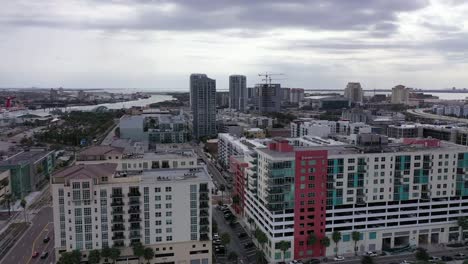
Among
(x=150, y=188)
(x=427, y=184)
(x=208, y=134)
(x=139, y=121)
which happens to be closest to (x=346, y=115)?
(x=208, y=134)

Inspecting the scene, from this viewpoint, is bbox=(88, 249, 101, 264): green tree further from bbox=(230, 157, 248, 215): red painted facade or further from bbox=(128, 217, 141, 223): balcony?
bbox=(230, 157, 248, 215): red painted facade

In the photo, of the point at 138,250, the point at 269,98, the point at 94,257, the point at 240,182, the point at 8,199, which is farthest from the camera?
the point at 269,98

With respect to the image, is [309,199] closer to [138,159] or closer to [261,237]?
[261,237]

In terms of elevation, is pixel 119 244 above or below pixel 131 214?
below

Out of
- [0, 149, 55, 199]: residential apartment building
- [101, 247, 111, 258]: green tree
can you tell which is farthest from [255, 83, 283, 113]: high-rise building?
[101, 247, 111, 258]: green tree

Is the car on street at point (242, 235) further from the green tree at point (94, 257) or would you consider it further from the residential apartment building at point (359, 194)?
the green tree at point (94, 257)

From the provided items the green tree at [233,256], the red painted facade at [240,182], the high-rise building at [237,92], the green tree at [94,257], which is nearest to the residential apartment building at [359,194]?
the green tree at [233,256]

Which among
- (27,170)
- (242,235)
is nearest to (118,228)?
(242,235)
